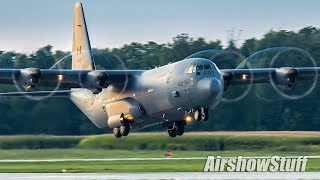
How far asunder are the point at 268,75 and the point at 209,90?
761 centimetres

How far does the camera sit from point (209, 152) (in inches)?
1919

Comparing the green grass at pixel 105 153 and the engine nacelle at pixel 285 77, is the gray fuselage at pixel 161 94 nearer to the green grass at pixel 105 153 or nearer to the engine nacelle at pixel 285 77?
the green grass at pixel 105 153

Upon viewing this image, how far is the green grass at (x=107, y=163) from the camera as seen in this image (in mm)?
41478

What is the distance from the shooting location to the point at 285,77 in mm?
43250

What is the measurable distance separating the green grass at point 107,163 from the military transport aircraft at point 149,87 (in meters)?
2.00

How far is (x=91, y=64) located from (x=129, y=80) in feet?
18.0

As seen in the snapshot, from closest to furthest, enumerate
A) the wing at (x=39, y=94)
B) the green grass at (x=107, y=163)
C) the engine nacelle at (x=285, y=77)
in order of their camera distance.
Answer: the green grass at (x=107, y=163) → the engine nacelle at (x=285, y=77) → the wing at (x=39, y=94)

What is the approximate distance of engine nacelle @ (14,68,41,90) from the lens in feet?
130

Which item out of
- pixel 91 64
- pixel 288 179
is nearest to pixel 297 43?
pixel 91 64

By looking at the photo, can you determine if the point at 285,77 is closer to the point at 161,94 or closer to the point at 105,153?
the point at 161,94

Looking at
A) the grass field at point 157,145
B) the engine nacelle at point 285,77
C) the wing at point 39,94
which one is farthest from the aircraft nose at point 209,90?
the grass field at point 157,145

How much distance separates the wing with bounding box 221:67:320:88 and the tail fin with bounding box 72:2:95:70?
27.0 feet

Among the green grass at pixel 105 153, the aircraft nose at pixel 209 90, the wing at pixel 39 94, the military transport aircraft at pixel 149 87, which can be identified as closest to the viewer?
the aircraft nose at pixel 209 90

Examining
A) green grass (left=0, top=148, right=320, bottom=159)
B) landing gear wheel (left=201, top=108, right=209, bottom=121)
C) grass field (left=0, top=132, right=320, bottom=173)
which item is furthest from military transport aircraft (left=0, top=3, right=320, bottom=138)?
grass field (left=0, top=132, right=320, bottom=173)
